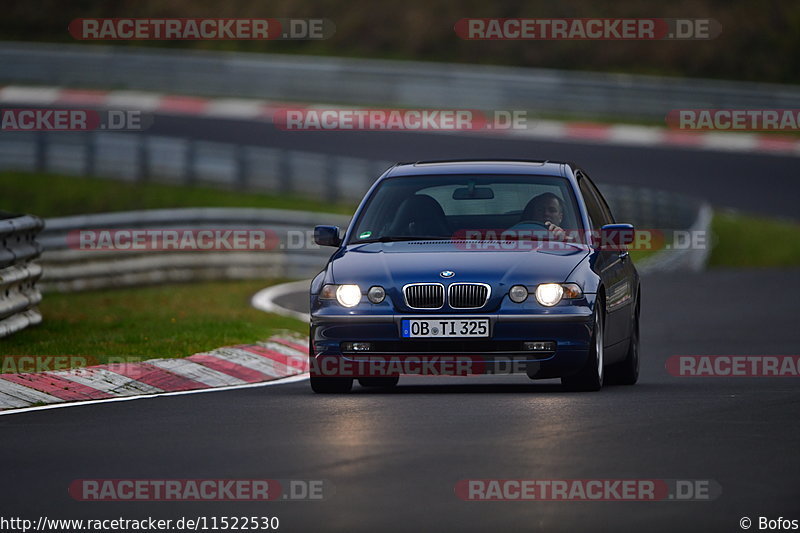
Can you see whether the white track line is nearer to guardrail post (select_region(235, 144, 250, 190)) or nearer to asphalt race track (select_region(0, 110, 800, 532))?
asphalt race track (select_region(0, 110, 800, 532))

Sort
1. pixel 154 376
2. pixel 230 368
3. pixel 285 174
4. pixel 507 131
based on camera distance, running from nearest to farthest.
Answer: pixel 154 376
pixel 230 368
pixel 285 174
pixel 507 131

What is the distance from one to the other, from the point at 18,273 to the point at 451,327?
472cm

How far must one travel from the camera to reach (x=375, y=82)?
140 feet

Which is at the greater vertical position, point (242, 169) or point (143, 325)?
point (242, 169)

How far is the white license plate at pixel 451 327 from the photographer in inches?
426

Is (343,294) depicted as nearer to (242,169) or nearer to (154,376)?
(154,376)

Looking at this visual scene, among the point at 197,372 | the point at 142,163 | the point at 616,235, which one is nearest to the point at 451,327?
the point at 616,235

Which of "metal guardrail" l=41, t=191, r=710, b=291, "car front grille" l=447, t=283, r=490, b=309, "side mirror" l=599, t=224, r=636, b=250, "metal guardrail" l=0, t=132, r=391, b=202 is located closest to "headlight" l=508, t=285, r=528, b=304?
"car front grille" l=447, t=283, r=490, b=309

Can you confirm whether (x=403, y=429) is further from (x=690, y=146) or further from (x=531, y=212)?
(x=690, y=146)

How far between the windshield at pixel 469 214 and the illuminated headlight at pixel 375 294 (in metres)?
0.87

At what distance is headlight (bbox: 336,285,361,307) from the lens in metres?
11.1

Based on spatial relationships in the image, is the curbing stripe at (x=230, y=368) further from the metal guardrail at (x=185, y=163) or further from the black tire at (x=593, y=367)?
the metal guardrail at (x=185, y=163)

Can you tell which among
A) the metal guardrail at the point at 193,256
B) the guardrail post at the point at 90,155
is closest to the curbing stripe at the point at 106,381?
the metal guardrail at the point at 193,256

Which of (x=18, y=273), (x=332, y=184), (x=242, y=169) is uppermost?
(x=242, y=169)
